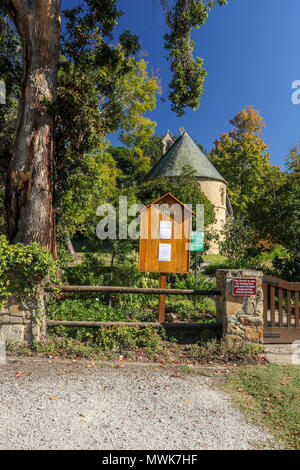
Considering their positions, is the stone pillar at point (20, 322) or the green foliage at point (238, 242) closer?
the stone pillar at point (20, 322)

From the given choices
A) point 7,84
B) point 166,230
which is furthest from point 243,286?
point 7,84

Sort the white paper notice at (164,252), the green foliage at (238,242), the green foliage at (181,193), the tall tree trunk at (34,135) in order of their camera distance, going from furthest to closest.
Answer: the green foliage at (181,193)
the green foliage at (238,242)
the white paper notice at (164,252)
the tall tree trunk at (34,135)

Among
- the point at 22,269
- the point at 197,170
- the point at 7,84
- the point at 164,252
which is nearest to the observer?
the point at 22,269

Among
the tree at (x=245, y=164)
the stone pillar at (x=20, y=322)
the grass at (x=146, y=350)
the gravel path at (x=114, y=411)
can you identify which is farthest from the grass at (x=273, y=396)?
the tree at (x=245, y=164)

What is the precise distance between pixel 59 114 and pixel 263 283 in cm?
524

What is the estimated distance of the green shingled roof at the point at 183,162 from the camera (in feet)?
72.7

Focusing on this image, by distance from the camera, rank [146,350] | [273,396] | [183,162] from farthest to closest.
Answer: [183,162] → [146,350] → [273,396]

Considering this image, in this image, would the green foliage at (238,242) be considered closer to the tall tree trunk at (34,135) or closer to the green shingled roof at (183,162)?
the tall tree trunk at (34,135)

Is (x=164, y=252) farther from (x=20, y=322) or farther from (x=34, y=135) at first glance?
(x=34, y=135)

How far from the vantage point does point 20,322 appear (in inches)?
197

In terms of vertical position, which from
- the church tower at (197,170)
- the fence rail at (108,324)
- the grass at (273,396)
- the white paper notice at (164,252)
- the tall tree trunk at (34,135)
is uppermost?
the church tower at (197,170)

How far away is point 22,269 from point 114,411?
275cm

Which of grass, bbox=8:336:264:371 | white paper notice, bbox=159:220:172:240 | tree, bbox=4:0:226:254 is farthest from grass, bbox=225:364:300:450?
tree, bbox=4:0:226:254

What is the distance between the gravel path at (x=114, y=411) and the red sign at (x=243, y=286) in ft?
5.04
